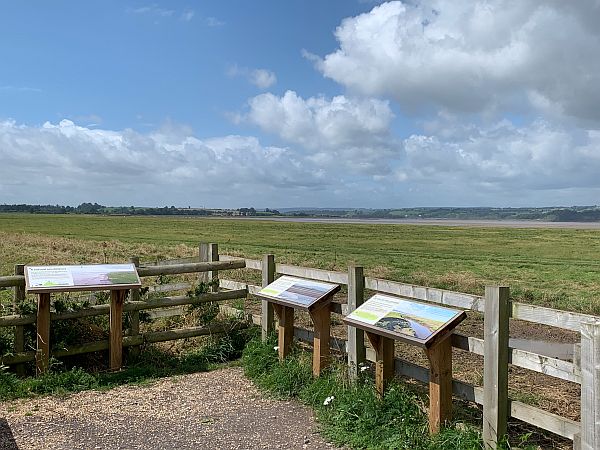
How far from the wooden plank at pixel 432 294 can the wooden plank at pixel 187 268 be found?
3.21m

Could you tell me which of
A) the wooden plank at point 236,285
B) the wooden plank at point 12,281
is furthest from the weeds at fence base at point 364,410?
the wooden plank at point 12,281

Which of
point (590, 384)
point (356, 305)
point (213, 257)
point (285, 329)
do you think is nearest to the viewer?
point (590, 384)

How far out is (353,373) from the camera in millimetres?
6797

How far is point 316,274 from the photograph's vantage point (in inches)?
307

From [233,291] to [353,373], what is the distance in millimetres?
3371

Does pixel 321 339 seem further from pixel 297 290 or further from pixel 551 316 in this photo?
pixel 551 316

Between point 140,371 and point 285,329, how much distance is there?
214 centimetres

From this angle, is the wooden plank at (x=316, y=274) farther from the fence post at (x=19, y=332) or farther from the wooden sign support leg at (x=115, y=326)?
the fence post at (x=19, y=332)

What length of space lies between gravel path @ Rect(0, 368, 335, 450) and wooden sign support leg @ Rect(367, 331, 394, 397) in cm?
88

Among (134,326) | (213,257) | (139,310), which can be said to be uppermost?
(213,257)

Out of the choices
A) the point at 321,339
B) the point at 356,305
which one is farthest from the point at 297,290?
the point at 356,305

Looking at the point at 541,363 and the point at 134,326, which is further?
the point at 134,326

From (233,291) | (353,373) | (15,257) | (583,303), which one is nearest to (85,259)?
(15,257)

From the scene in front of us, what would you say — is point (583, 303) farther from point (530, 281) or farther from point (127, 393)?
point (127, 393)
